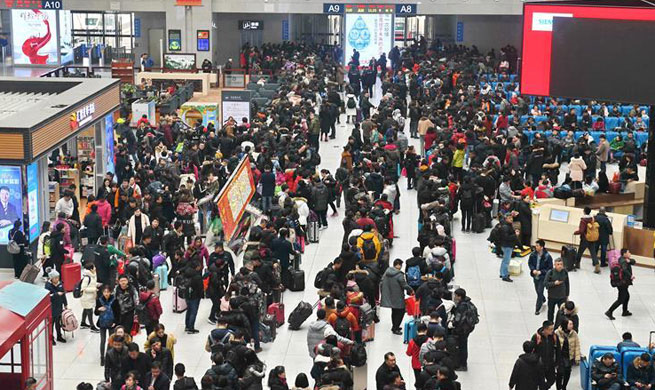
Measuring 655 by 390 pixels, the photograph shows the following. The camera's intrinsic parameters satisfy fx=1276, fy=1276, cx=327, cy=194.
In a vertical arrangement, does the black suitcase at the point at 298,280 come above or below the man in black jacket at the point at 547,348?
below

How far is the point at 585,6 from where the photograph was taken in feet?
67.0

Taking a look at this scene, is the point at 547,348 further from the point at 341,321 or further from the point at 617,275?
the point at 617,275

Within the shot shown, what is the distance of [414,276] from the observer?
2017cm

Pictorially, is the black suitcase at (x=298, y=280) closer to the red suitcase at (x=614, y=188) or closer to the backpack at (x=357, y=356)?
the backpack at (x=357, y=356)

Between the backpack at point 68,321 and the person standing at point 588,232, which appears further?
the person standing at point 588,232

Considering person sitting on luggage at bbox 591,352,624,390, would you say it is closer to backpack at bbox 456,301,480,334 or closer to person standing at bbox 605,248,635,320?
backpack at bbox 456,301,480,334

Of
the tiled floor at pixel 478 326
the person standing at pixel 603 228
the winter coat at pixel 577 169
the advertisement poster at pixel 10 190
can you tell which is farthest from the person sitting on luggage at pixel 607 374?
the winter coat at pixel 577 169

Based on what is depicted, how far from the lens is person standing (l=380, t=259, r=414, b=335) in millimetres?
19442

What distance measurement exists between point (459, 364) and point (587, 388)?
2011mm

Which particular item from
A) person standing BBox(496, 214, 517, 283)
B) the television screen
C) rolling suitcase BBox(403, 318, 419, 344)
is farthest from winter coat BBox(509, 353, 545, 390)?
the television screen

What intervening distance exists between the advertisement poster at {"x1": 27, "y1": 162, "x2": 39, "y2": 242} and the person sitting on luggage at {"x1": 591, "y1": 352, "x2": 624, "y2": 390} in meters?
11.3

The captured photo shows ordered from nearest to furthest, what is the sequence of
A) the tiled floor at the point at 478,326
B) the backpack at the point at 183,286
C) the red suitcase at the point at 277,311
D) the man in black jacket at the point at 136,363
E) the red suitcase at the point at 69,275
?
1. the man in black jacket at the point at 136,363
2. the tiled floor at the point at 478,326
3. the backpack at the point at 183,286
4. the red suitcase at the point at 277,311
5. the red suitcase at the point at 69,275

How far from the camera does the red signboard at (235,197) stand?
77.5 ft

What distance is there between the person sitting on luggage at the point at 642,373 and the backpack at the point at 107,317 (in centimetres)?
726
